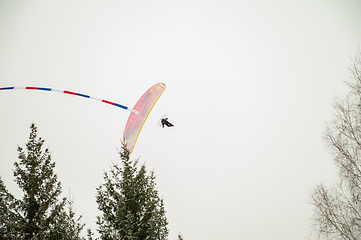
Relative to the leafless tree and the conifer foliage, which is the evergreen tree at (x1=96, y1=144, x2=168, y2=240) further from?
the leafless tree

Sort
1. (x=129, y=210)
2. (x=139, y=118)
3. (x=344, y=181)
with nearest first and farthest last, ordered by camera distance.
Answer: (x=129, y=210), (x=344, y=181), (x=139, y=118)

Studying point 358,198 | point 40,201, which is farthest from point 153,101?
point 358,198

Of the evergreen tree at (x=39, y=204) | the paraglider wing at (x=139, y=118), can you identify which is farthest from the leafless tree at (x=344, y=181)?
the paraglider wing at (x=139, y=118)

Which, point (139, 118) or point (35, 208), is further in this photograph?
point (139, 118)

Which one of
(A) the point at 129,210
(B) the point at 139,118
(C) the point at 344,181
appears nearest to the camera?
(A) the point at 129,210

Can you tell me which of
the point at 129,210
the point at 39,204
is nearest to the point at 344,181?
the point at 129,210

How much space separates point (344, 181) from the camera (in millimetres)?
7648

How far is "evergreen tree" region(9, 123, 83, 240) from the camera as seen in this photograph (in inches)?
234

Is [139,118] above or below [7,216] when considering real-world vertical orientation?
above

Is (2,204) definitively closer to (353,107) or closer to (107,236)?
(107,236)

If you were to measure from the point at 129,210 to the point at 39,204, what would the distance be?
256cm

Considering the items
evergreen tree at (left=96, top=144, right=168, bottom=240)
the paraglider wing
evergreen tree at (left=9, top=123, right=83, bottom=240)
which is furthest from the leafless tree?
the paraglider wing

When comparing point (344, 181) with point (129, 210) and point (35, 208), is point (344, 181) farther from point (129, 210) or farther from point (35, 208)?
point (35, 208)

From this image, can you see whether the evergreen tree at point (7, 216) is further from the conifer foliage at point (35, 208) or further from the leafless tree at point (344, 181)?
the leafless tree at point (344, 181)
